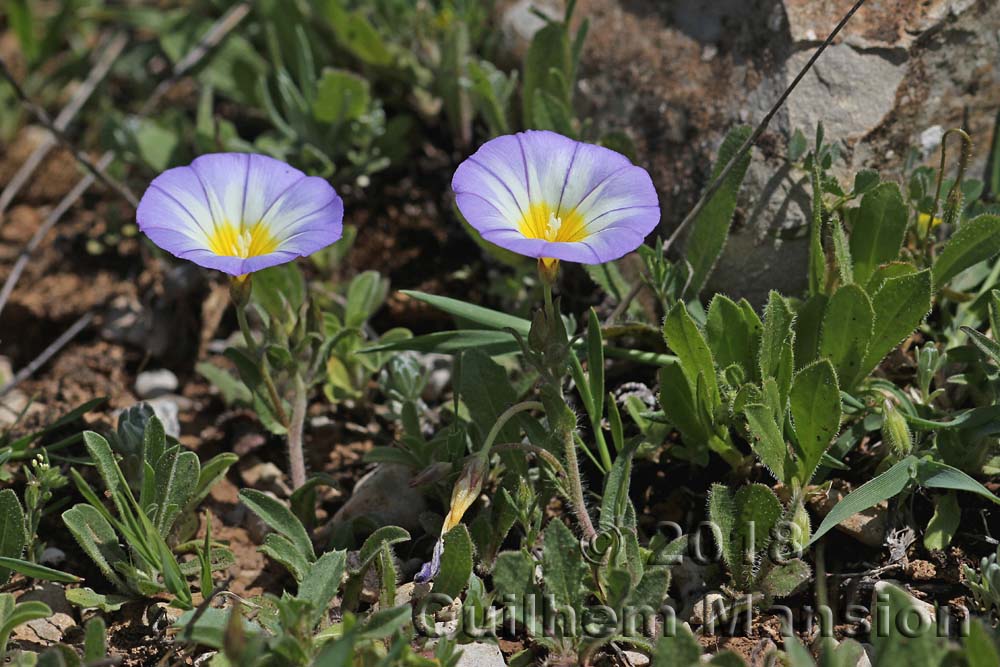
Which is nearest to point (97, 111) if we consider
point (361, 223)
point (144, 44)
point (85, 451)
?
point (144, 44)

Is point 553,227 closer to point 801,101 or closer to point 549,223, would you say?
point 549,223

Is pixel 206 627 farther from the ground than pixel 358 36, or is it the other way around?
pixel 358 36

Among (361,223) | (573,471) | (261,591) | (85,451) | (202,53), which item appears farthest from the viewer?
(202,53)

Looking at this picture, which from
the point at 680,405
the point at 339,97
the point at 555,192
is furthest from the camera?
the point at 339,97

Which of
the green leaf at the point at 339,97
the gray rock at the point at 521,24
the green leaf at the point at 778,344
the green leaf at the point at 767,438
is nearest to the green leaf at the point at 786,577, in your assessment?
the green leaf at the point at 767,438

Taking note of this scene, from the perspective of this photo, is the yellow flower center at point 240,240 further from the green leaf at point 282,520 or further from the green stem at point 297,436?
the green leaf at point 282,520

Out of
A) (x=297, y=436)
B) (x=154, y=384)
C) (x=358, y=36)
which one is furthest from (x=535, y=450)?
(x=358, y=36)

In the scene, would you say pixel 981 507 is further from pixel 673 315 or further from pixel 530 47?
pixel 530 47
